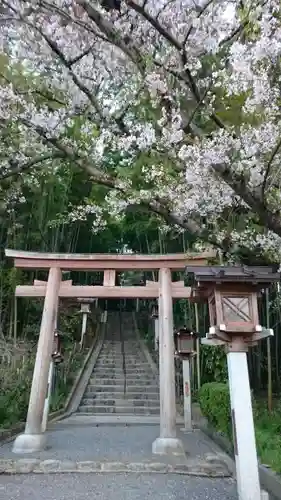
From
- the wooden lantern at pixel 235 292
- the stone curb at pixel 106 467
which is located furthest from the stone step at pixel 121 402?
the wooden lantern at pixel 235 292

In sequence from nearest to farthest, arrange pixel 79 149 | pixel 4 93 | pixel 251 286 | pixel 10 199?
pixel 251 286
pixel 4 93
pixel 79 149
pixel 10 199

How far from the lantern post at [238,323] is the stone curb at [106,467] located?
1675 millimetres

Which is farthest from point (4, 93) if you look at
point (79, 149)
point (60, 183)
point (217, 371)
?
point (217, 371)

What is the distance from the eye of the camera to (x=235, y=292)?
410 cm

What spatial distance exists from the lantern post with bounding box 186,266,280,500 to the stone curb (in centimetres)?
167

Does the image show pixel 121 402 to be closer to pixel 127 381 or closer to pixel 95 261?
pixel 127 381

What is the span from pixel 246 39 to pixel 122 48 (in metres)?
1.22

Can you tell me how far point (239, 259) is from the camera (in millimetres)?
5430

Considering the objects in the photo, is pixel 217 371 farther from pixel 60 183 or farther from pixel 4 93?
pixel 4 93

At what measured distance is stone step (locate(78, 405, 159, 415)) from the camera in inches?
421

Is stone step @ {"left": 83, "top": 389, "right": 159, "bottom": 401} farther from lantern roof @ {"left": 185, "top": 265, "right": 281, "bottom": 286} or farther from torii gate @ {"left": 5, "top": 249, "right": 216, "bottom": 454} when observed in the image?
lantern roof @ {"left": 185, "top": 265, "right": 281, "bottom": 286}

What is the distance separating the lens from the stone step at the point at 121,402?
11055mm

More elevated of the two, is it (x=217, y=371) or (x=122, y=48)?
(x=122, y=48)

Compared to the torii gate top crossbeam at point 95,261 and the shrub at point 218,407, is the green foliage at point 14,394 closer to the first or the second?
the torii gate top crossbeam at point 95,261
